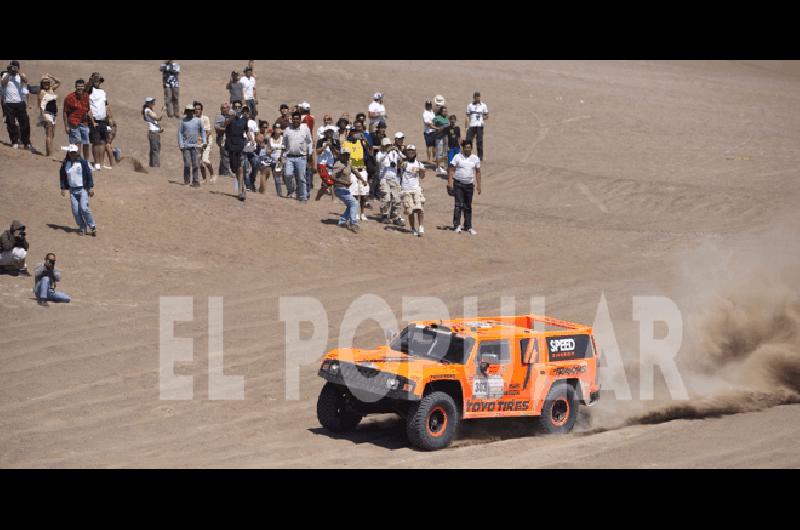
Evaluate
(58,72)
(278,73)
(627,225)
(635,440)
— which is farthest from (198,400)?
(278,73)

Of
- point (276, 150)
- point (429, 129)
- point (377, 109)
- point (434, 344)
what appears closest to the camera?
point (434, 344)

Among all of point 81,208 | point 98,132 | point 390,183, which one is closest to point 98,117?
point 98,132

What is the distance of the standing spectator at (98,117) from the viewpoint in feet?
82.0

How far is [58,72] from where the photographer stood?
3578 centimetres

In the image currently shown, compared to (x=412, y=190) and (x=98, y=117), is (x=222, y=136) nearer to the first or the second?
(x=98, y=117)

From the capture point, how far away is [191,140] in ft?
83.3

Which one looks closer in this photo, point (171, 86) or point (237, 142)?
point (237, 142)

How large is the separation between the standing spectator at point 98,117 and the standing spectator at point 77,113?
413 mm

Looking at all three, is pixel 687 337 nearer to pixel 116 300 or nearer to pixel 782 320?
pixel 782 320

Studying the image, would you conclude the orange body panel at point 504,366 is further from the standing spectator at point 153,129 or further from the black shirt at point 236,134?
the standing spectator at point 153,129

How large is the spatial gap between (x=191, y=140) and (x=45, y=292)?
766 centimetres

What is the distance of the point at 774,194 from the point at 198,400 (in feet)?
67.4

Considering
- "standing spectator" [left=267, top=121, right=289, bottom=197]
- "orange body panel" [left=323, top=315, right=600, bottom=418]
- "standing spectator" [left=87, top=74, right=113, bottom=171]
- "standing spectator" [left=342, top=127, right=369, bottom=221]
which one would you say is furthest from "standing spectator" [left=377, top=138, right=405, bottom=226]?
"orange body panel" [left=323, top=315, right=600, bottom=418]

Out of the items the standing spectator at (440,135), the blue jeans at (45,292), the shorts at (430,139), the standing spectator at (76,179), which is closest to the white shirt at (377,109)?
the standing spectator at (440,135)
